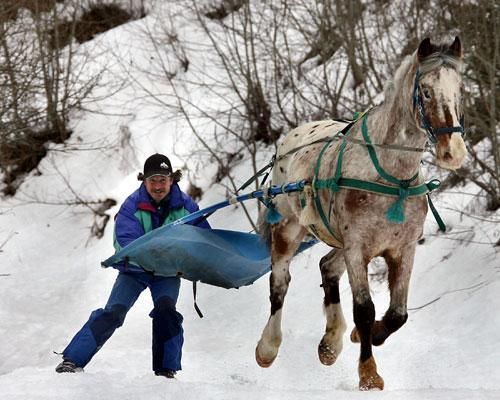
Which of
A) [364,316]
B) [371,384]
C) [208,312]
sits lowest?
[208,312]

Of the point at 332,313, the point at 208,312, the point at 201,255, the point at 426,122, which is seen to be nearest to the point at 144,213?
the point at 201,255

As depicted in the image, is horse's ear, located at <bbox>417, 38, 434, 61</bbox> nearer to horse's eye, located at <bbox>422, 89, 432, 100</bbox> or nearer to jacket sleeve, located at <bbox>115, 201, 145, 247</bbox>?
horse's eye, located at <bbox>422, 89, 432, 100</bbox>

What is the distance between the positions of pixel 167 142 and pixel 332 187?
9.04m

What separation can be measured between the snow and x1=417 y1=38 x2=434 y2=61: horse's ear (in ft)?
5.50

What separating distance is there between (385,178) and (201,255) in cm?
150

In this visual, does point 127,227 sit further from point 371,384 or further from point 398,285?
point 371,384

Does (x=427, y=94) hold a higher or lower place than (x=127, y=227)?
higher

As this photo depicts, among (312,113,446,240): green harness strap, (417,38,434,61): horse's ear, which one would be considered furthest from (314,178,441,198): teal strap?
(417,38,434,61): horse's ear

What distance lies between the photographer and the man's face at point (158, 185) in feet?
18.3

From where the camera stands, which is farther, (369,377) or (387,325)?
(387,325)

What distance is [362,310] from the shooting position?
4871mm

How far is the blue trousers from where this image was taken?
521 cm

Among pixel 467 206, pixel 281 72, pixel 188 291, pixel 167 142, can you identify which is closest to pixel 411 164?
pixel 467 206

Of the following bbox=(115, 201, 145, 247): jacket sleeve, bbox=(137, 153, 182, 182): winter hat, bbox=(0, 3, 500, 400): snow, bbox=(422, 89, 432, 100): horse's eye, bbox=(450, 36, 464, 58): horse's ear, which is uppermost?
bbox=(450, 36, 464, 58): horse's ear
